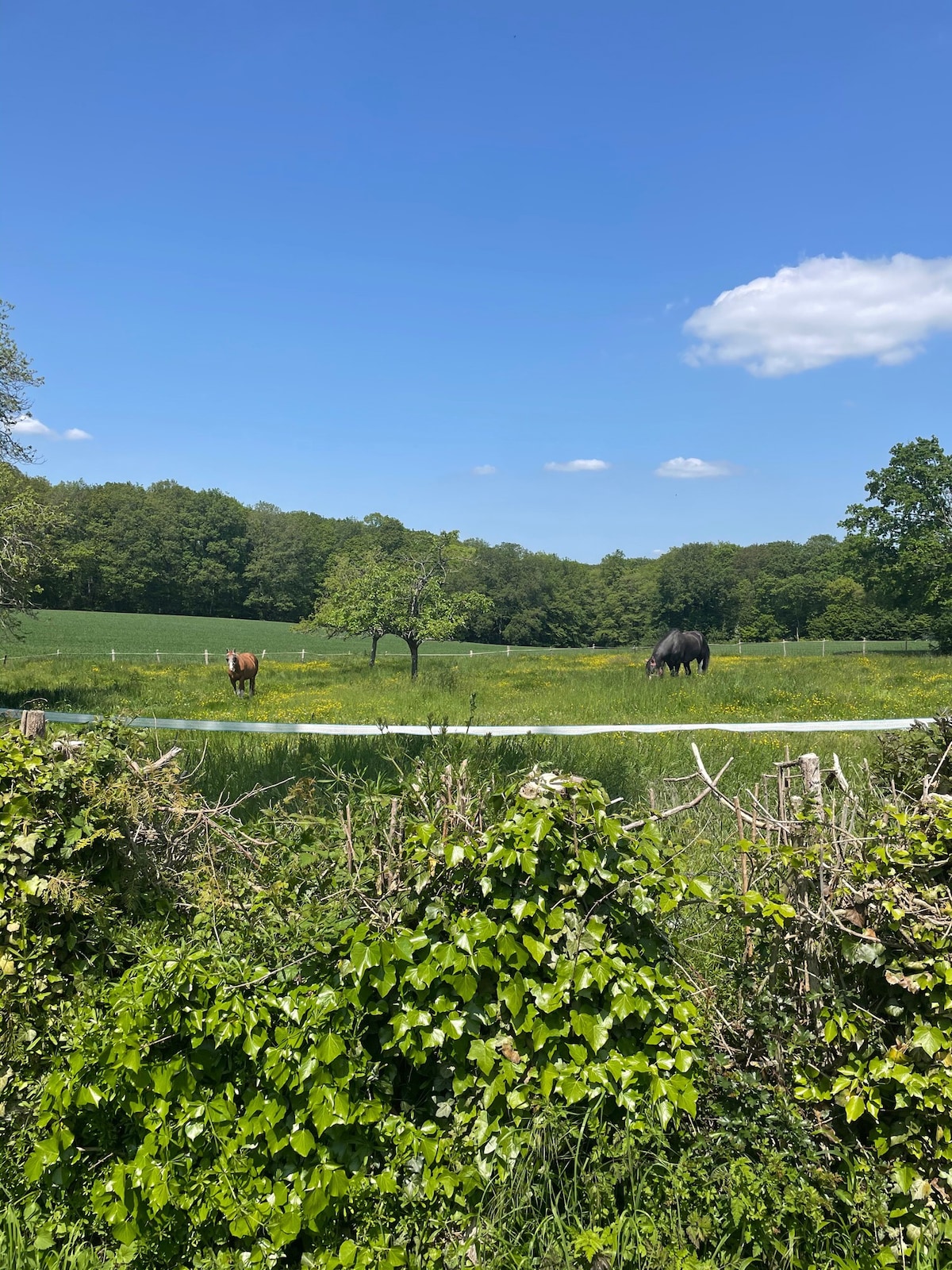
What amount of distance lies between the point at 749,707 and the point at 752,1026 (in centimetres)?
1214

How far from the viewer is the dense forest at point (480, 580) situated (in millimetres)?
79750

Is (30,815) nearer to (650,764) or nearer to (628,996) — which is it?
(628,996)

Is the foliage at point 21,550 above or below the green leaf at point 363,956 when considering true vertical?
above

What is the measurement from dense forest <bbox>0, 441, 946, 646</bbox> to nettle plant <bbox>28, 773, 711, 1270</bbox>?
75.1 m

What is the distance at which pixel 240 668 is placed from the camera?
67.6ft

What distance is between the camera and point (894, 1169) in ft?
7.92

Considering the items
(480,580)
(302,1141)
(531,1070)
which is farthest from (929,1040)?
(480,580)

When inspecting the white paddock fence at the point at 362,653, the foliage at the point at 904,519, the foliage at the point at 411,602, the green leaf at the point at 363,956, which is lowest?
the white paddock fence at the point at 362,653

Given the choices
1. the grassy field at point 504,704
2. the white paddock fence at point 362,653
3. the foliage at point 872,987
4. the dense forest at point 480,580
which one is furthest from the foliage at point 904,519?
the foliage at point 872,987

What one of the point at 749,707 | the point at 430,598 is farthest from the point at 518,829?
the point at 430,598

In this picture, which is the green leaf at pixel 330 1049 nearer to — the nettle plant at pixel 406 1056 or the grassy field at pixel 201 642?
the nettle plant at pixel 406 1056

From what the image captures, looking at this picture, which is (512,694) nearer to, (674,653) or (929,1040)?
(674,653)

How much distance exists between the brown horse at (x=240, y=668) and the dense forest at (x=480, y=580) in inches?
2213

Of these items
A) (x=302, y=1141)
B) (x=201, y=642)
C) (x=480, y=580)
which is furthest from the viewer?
(x=480, y=580)
